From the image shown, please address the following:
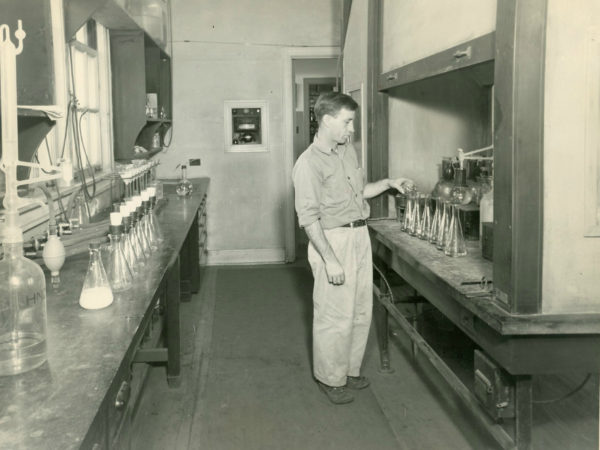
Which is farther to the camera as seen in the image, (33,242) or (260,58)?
(260,58)

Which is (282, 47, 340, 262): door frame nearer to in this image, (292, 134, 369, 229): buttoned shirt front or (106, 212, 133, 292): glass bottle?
(292, 134, 369, 229): buttoned shirt front

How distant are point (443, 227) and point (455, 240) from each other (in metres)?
0.20

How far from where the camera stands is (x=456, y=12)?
2.36 meters

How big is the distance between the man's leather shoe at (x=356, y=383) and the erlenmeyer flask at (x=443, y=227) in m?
1.10

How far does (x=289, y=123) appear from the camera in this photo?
22.5 ft

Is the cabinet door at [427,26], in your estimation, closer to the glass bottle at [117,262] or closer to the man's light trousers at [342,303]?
the man's light trousers at [342,303]

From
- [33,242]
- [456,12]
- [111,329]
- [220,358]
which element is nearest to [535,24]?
[456,12]

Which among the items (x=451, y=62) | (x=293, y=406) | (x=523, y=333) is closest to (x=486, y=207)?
(x=451, y=62)

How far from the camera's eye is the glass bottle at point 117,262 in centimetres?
221

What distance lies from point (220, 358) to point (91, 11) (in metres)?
2.28

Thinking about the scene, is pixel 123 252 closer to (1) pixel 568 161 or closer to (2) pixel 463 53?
(2) pixel 463 53

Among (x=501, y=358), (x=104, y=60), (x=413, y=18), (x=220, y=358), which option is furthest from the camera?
(x=104, y=60)

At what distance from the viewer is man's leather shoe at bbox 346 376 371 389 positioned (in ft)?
11.6

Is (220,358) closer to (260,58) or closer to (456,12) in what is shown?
(456,12)
